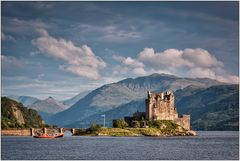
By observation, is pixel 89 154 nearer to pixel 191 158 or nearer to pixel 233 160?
pixel 191 158

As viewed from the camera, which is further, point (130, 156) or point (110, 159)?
point (130, 156)

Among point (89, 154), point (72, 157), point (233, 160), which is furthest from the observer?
point (89, 154)

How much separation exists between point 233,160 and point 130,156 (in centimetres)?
2008

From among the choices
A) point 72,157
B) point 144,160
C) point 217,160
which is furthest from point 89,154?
point 217,160

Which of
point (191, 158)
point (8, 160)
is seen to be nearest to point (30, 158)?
point (8, 160)

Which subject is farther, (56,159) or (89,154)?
(89,154)

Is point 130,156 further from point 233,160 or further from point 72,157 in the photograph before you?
point 233,160

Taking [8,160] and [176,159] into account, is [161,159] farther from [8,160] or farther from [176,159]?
[8,160]

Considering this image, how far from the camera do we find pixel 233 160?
91.4 metres

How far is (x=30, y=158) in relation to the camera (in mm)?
95938

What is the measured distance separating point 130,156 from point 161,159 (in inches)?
320

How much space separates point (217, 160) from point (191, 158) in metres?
5.66

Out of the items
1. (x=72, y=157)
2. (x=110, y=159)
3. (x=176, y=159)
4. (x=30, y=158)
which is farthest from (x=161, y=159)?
(x=30, y=158)

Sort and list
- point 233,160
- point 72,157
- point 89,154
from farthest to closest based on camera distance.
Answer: point 89,154
point 72,157
point 233,160
